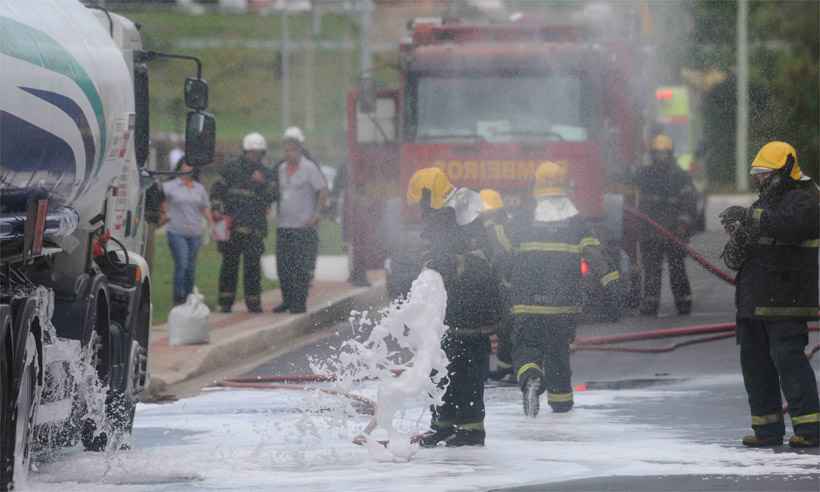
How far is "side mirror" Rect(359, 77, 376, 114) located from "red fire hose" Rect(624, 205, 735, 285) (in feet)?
9.93

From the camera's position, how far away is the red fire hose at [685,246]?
16.9 meters

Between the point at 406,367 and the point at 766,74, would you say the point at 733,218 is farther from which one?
the point at 766,74

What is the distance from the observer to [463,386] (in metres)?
11.8

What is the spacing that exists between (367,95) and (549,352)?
363 inches

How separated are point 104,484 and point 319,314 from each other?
1074 centimetres

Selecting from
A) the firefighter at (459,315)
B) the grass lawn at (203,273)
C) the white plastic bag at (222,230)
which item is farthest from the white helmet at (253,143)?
the firefighter at (459,315)

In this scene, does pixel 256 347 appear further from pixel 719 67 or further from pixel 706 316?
pixel 719 67

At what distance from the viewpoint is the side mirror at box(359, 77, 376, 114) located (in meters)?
22.1

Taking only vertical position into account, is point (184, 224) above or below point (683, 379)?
above

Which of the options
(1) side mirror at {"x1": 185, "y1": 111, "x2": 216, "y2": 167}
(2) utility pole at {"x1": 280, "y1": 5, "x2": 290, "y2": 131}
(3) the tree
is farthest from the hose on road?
(2) utility pole at {"x1": 280, "y1": 5, "x2": 290, "y2": 131}

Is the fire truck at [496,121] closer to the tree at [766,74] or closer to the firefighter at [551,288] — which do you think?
the tree at [766,74]

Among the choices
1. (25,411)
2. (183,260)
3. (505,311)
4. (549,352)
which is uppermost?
(25,411)

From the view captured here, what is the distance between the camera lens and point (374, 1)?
99.7ft

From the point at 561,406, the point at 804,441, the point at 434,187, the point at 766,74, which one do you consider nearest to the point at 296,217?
the point at 561,406
